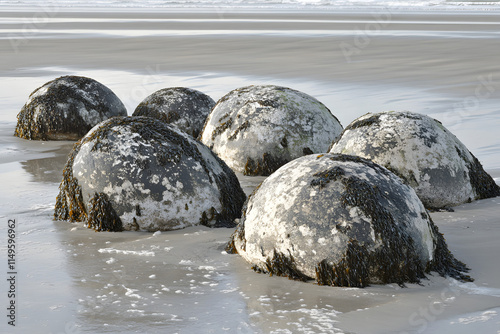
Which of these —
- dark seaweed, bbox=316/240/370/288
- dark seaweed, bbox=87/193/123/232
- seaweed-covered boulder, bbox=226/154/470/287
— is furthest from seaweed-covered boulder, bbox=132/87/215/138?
dark seaweed, bbox=316/240/370/288

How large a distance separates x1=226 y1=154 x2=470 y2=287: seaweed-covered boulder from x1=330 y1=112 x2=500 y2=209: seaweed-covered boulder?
145 centimetres

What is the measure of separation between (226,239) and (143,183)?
0.80 metres

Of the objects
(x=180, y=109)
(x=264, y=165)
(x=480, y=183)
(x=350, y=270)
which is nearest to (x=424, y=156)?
(x=480, y=183)

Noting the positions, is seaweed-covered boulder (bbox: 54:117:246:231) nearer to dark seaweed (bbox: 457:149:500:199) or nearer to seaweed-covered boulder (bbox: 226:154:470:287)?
seaweed-covered boulder (bbox: 226:154:470:287)

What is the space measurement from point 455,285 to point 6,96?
11.0 metres

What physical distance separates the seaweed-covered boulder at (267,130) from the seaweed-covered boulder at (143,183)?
1.67m

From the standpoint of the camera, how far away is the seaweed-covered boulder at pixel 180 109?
902 centimetres

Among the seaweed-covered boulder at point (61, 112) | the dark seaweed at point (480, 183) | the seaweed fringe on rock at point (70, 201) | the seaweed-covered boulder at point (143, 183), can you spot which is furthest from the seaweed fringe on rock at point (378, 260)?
the seaweed-covered boulder at point (61, 112)

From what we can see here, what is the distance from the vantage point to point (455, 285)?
415cm

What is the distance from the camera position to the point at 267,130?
7.37 m

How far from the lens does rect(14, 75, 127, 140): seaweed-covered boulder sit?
945 centimetres

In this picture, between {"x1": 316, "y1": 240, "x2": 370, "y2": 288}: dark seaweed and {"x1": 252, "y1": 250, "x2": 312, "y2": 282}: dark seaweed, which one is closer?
{"x1": 316, "y1": 240, "x2": 370, "y2": 288}: dark seaweed

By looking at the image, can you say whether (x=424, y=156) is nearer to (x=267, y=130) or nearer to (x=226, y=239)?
(x=267, y=130)

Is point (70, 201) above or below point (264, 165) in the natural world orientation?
below
